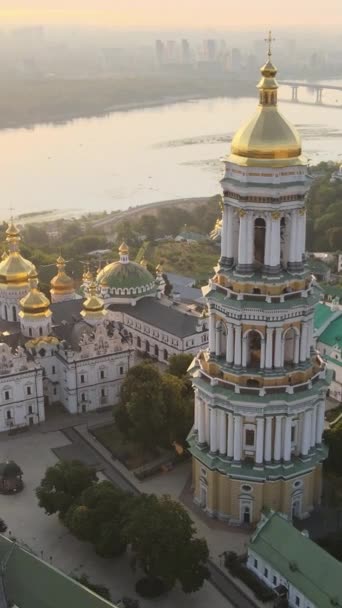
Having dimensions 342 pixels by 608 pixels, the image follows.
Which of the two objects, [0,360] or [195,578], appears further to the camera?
[0,360]

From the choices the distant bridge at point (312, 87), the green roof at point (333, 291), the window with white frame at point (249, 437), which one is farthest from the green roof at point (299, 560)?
the distant bridge at point (312, 87)

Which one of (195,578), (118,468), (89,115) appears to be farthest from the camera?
(89,115)

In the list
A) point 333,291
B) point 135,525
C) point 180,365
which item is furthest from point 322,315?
point 135,525

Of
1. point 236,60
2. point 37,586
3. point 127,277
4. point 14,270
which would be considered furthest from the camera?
point 236,60

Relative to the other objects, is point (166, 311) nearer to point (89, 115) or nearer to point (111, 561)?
point (111, 561)

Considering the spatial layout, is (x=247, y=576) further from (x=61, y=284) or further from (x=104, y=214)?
(x=104, y=214)

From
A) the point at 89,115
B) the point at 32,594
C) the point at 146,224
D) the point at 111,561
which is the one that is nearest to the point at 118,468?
the point at 111,561
